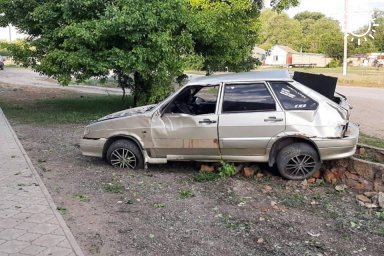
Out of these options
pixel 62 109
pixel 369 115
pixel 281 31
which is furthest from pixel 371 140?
pixel 281 31

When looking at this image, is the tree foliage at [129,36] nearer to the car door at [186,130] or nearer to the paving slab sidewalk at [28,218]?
the car door at [186,130]

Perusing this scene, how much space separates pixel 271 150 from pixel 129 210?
2424 mm

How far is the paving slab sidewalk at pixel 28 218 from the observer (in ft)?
14.0

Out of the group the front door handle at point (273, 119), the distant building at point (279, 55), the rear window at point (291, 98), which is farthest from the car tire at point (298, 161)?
the distant building at point (279, 55)

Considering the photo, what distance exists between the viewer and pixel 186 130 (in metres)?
7.03

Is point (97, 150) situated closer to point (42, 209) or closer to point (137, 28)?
point (42, 209)

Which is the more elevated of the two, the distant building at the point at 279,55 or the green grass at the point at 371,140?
the distant building at the point at 279,55

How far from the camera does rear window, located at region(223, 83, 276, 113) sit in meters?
6.88

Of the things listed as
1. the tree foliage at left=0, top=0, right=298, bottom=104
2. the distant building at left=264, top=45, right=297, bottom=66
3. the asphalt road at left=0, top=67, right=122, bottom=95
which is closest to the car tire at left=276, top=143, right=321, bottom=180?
the tree foliage at left=0, top=0, right=298, bottom=104

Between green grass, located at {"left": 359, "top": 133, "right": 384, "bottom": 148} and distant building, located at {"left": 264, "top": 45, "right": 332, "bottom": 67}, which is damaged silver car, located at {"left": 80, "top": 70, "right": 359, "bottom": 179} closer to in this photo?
green grass, located at {"left": 359, "top": 133, "right": 384, "bottom": 148}

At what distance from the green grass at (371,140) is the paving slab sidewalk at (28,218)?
5717mm

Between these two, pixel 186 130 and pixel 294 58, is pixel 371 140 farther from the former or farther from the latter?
pixel 294 58

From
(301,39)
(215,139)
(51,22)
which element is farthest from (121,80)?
(301,39)

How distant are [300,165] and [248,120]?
102 cm
